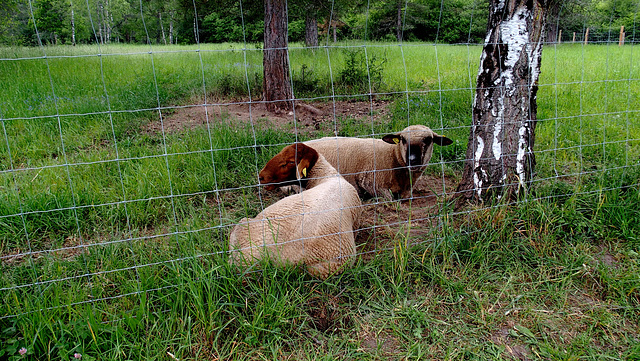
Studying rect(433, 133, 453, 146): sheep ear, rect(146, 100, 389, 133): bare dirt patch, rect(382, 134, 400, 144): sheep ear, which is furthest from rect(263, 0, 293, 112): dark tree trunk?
rect(433, 133, 453, 146): sheep ear

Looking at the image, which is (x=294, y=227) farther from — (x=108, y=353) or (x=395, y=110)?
(x=395, y=110)

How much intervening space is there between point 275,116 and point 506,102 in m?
4.76

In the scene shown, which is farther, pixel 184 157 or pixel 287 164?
pixel 184 157

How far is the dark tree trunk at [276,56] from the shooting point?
765cm

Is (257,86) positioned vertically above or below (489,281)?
above

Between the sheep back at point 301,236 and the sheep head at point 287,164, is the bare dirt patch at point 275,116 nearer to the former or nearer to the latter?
the sheep head at point 287,164

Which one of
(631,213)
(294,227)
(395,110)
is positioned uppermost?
(395,110)

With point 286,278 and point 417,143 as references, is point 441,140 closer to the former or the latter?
point 417,143

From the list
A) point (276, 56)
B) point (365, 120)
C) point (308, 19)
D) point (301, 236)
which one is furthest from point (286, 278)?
point (308, 19)

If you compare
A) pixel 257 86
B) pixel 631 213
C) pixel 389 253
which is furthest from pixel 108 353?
pixel 257 86

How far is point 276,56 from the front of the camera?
25.6ft

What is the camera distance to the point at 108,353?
2.58 metres

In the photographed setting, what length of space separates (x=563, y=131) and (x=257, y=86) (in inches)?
234

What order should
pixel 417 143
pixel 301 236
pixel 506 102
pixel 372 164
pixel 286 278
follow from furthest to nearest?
pixel 372 164
pixel 417 143
pixel 506 102
pixel 301 236
pixel 286 278
